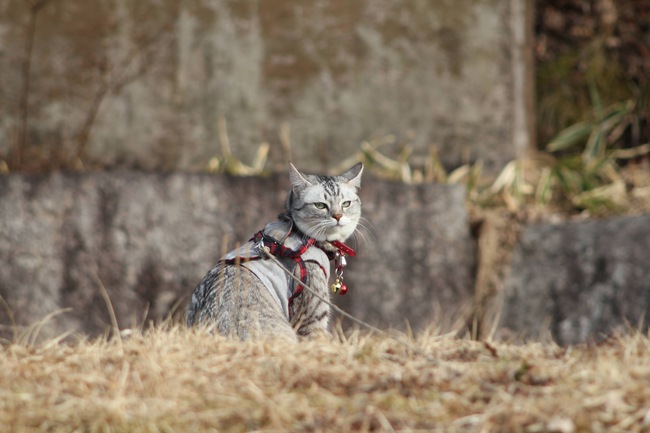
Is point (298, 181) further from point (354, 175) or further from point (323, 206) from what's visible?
point (354, 175)

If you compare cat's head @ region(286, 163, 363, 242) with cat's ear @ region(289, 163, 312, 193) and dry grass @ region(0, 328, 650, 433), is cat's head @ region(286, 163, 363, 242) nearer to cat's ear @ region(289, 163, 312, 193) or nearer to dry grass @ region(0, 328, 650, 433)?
cat's ear @ region(289, 163, 312, 193)

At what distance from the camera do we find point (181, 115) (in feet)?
21.7

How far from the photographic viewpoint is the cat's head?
12.0 feet

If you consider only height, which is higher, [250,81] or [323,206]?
[250,81]

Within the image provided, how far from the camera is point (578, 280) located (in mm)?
5871

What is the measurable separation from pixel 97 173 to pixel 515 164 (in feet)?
9.52

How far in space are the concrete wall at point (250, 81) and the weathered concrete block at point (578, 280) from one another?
921mm

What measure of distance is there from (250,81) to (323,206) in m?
3.18

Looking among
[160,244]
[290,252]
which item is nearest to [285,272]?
[290,252]

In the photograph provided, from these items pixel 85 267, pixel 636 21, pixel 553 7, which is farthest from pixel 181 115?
pixel 636 21

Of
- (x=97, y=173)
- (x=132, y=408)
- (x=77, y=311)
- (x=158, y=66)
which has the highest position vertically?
(x=158, y=66)

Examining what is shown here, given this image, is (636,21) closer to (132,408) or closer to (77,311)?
(77,311)

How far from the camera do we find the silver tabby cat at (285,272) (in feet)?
11.5

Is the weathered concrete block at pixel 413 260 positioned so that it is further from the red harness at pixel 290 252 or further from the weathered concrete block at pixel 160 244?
the red harness at pixel 290 252
